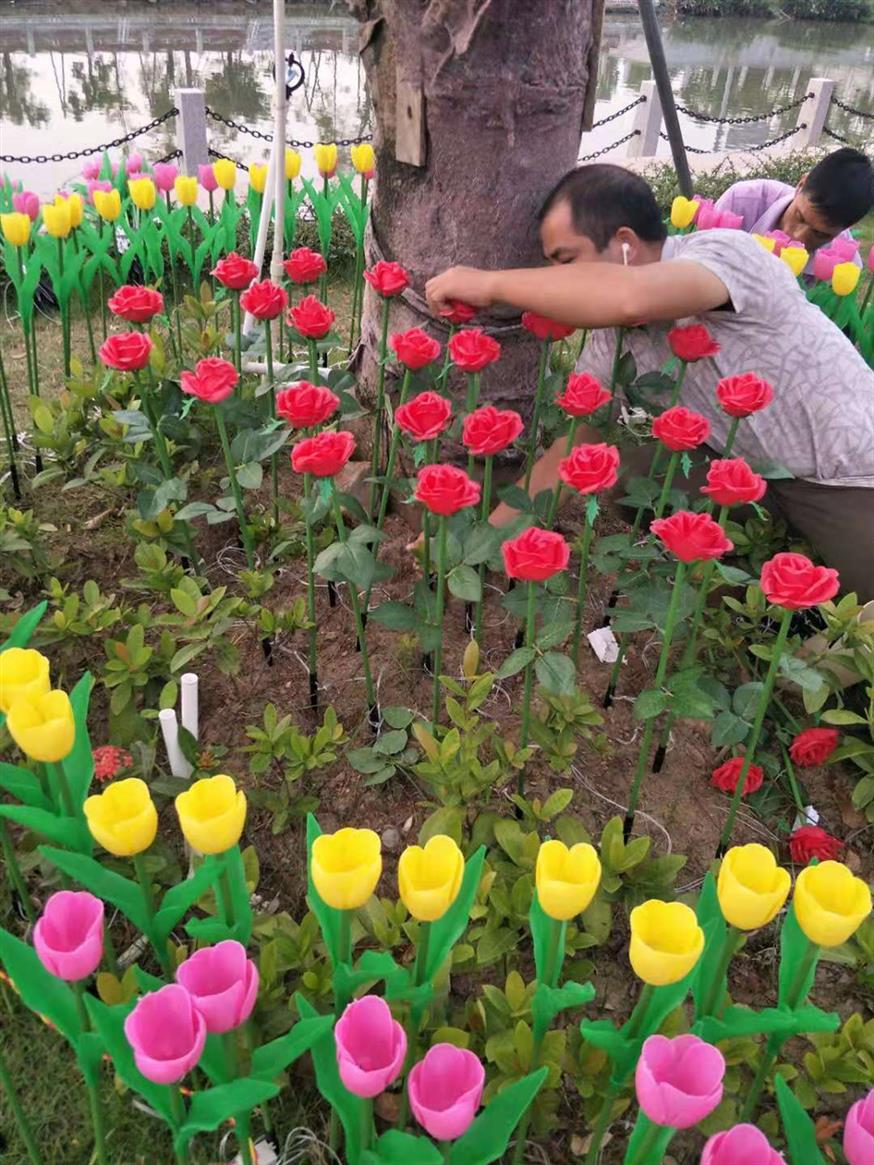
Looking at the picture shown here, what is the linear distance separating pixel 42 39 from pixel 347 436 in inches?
520

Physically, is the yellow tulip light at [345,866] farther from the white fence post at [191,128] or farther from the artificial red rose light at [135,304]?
the white fence post at [191,128]

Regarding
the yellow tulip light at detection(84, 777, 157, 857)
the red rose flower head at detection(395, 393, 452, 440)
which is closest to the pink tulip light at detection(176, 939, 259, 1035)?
the yellow tulip light at detection(84, 777, 157, 857)

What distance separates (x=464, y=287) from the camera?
1782mm

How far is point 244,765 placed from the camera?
66.2 inches

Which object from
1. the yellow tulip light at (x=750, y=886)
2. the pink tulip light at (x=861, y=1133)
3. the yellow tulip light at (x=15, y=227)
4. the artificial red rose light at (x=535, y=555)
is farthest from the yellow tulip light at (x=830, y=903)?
the yellow tulip light at (x=15, y=227)

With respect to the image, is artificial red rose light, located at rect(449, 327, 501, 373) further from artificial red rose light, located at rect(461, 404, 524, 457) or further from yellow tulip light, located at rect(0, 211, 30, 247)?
yellow tulip light, located at rect(0, 211, 30, 247)

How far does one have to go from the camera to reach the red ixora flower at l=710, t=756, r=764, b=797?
5.24ft

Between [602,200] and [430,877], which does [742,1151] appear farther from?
[602,200]

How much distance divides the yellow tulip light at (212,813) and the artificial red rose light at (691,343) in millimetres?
1228

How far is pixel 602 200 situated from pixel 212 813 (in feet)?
4.87

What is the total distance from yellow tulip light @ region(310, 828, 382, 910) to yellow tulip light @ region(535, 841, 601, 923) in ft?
0.50

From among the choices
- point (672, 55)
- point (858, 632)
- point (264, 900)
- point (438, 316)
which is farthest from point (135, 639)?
point (672, 55)

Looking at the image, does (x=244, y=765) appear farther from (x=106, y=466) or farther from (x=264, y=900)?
(x=106, y=466)

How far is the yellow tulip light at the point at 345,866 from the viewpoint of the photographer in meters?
0.82
